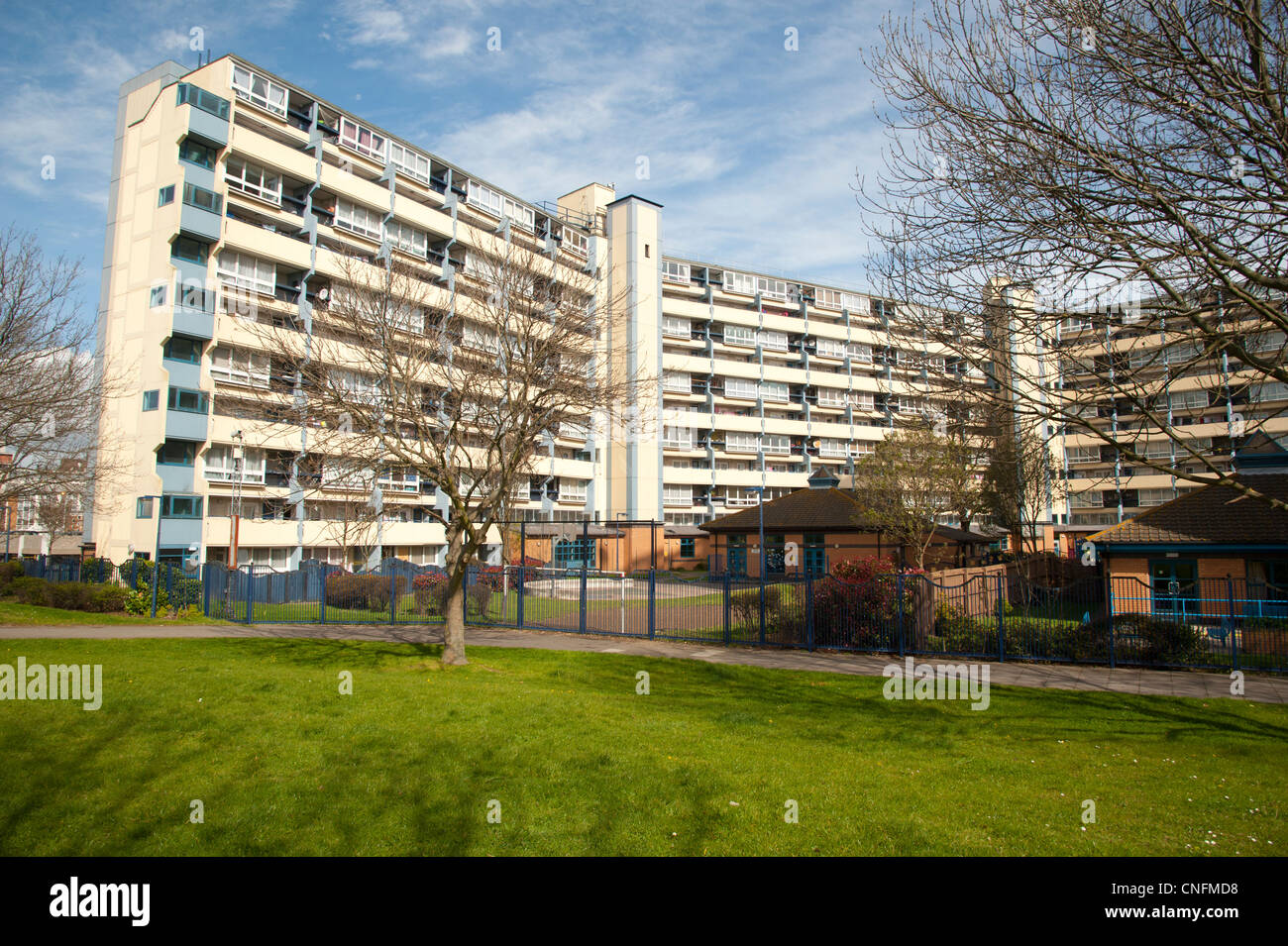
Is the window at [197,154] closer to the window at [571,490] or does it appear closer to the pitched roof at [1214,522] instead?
the window at [571,490]

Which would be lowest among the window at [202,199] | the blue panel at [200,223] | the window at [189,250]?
the window at [189,250]

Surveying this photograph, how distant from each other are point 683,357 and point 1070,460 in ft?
105

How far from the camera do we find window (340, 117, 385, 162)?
4356 cm

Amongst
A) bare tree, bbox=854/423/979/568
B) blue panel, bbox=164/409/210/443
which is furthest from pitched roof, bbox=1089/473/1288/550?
blue panel, bbox=164/409/210/443

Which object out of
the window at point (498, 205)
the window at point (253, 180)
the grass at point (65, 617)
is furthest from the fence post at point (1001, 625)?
the window at point (498, 205)

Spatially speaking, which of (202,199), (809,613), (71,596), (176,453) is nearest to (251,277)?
(202,199)

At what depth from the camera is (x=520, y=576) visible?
895 inches

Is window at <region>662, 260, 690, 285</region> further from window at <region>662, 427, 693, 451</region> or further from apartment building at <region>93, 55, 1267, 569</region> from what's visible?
window at <region>662, 427, 693, 451</region>

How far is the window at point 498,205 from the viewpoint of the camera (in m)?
50.8

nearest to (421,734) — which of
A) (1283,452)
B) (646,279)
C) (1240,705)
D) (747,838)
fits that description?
(747,838)

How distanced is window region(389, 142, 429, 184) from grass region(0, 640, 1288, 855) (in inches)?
1624

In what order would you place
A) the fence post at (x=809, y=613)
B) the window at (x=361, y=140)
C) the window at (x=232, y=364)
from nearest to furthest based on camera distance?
the fence post at (x=809, y=613), the window at (x=232, y=364), the window at (x=361, y=140)

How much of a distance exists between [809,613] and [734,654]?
2.10m
